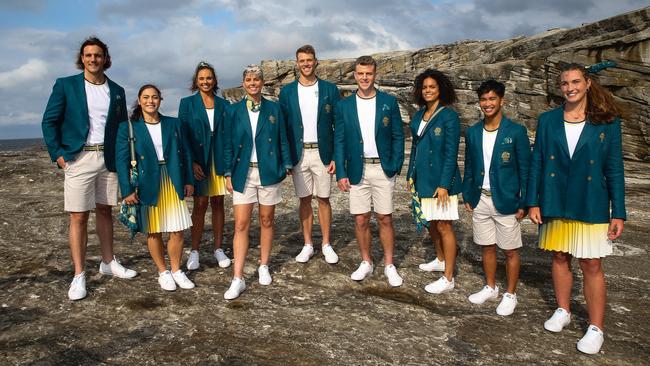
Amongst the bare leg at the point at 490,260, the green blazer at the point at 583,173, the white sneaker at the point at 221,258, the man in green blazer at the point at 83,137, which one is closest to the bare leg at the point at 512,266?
the bare leg at the point at 490,260

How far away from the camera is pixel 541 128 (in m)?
4.77

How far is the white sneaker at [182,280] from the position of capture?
5.89 meters

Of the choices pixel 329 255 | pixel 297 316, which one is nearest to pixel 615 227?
pixel 297 316

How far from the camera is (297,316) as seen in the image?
5180 millimetres

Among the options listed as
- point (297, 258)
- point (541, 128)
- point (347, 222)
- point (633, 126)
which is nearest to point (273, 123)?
point (297, 258)

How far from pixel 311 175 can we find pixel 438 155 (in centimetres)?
207

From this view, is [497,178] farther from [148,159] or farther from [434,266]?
[148,159]

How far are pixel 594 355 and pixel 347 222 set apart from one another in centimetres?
585

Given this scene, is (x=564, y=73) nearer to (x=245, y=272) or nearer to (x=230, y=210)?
(x=245, y=272)

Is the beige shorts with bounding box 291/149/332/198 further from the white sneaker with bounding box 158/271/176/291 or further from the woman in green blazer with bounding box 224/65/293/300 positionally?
the white sneaker with bounding box 158/271/176/291

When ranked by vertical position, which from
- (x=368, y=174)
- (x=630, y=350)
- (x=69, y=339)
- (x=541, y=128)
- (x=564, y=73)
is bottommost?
(x=630, y=350)

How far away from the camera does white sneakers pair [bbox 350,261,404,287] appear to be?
20.4 feet

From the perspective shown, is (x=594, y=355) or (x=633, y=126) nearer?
(x=594, y=355)

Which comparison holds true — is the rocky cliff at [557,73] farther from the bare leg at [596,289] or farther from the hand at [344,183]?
the bare leg at [596,289]
